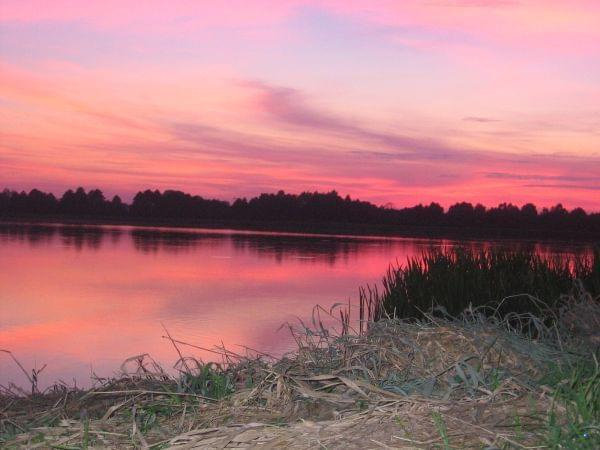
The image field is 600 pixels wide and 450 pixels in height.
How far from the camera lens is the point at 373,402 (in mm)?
2357

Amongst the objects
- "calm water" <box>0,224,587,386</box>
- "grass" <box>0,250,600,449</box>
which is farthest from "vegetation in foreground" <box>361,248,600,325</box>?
"grass" <box>0,250,600,449</box>

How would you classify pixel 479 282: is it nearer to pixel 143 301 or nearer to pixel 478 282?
pixel 478 282

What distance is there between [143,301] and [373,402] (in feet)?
63.7

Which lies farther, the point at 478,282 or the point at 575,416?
the point at 478,282

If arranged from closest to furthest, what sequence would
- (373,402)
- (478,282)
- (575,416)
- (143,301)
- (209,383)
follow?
(575,416) < (373,402) < (209,383) < (478,282) < (143,301)

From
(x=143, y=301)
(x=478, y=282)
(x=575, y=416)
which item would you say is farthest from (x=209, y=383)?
(x=143, y=301)

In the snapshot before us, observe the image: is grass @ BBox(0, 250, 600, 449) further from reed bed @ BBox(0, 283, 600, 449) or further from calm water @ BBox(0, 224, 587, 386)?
calm water @ BBox(0, 224, 587, 386)

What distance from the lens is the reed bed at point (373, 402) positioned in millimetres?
2160

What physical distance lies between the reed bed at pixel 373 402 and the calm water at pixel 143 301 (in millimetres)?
2173

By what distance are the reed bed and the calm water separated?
2173mm

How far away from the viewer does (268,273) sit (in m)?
30.4

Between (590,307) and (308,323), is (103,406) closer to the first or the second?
(590,307)

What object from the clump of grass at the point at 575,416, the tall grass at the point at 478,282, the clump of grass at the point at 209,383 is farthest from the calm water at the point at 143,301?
the clump of grass at the point at 575,416

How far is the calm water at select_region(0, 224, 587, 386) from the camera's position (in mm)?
14094
